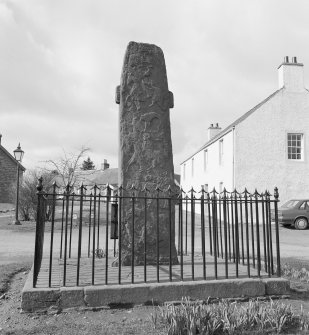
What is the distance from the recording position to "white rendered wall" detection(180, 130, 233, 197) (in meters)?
19.6

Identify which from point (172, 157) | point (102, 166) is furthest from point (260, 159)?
point (102, 166)

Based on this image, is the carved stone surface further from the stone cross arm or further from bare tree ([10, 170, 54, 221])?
bare tree ([10, 170, 54, 221])

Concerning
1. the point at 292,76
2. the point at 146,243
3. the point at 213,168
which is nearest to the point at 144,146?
the point at 146,243

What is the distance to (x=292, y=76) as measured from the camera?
63.5ft

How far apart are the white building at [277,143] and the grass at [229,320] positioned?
50.6 ft

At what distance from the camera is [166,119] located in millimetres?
5754

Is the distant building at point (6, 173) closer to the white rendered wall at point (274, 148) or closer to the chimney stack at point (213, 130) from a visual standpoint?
the chimney stack at point (213, 130)

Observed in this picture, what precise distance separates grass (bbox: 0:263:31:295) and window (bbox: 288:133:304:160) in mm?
16054

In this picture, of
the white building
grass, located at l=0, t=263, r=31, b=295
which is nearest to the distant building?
the white building

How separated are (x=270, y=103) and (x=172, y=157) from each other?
15.0m

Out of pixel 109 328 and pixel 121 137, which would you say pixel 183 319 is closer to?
pixel 109 328

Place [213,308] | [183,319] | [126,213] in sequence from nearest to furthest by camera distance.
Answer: [183,319], [213,308], [126,213]

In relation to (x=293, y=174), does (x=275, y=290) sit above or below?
below

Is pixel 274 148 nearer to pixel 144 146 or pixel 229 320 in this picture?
pixel 144 146
